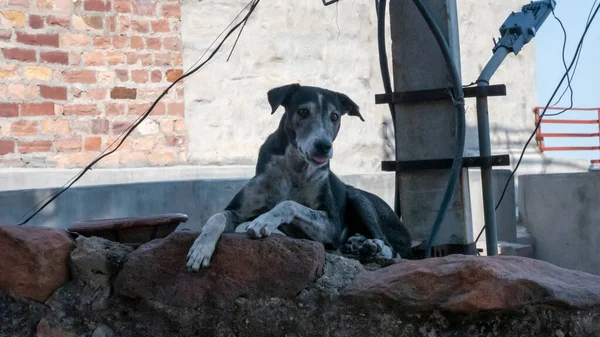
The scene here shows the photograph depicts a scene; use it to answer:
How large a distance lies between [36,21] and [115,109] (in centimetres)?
84

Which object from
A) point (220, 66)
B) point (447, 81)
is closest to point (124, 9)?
point (220, 66)

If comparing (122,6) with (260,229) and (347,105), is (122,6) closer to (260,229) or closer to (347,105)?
(347,105)

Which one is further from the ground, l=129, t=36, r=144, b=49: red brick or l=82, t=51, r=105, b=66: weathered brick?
l=129, t=36, r=144, b=49: red brick

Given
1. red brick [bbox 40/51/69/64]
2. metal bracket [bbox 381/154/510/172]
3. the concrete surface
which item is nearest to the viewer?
metal bracket [bbox 381/154/510/172]

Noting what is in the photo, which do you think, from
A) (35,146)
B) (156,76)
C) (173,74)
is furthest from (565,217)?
(35,146)

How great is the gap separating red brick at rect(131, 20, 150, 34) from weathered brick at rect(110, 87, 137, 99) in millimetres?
456

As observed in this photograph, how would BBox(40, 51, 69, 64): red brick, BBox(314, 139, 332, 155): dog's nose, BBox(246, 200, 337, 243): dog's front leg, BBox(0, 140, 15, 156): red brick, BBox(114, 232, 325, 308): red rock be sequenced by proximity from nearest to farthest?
BBox(114, 232, 325, 308): red rock < BBox(246, 200, 337, 243): dog's front leg < BBox(314, 139, 332, 155): dog's nose < BBox(0, 140, 15, 156): red brick < BBox(40, 51, 69, 64): red brick

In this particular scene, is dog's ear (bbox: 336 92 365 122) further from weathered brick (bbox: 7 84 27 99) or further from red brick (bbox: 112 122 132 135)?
weathered brick (bbox: 7 84 27 99)

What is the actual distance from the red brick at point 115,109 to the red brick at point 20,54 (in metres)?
0.63

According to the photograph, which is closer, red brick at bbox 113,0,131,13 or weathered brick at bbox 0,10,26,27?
weathered brick at bbox 0,10,26,27

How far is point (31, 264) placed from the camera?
3.08 m

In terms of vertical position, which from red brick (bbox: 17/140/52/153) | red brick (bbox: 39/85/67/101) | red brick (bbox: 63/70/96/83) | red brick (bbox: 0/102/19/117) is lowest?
red brick (bbox: 17/140/52/153)

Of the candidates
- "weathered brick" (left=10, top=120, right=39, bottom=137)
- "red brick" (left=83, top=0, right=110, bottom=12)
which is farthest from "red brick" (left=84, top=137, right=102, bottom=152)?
"red brick" (left=83, top=0, right=110, bottom=12)

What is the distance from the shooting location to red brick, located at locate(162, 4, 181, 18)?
21.4 feet
